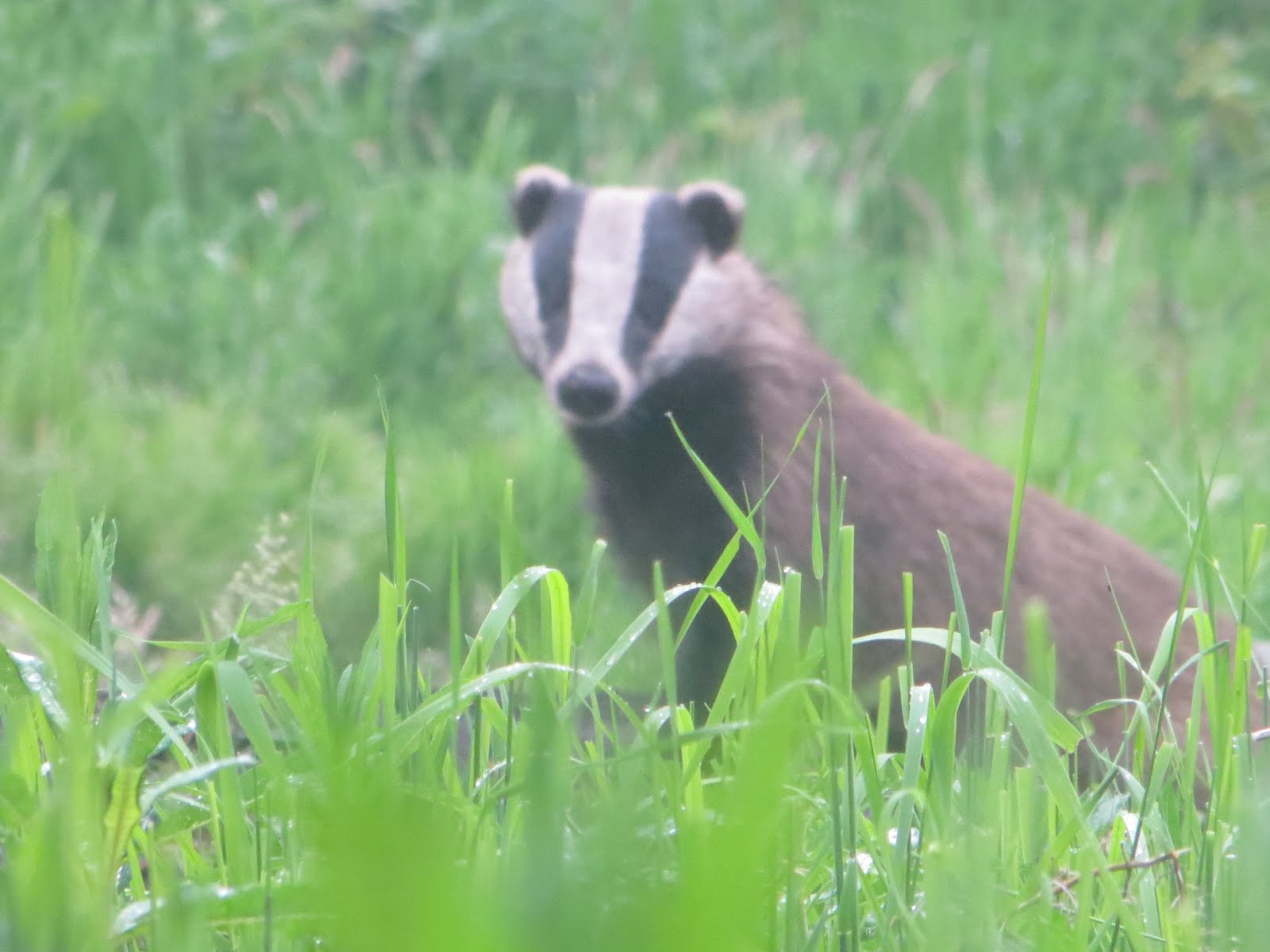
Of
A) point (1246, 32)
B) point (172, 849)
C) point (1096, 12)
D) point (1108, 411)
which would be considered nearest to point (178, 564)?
point (172, 849)

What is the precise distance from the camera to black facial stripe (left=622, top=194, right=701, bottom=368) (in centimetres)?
313

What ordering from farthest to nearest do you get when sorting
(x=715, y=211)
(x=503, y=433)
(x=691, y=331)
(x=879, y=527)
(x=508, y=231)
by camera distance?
(x=508, y=231)
(x=503, y=433)
(x=715, y=211)
(x=691, y=331)
(x=879, y=527)

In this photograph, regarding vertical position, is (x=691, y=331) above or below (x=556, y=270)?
below

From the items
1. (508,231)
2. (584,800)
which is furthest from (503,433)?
(584,800)

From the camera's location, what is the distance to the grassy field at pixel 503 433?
0.89m

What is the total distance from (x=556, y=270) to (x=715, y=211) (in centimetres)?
37

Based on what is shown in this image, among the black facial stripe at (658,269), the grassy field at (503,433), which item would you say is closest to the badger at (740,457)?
the black facial stripe at (658,269)

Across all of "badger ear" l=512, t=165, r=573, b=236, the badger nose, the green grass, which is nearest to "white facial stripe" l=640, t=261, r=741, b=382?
the badger nose

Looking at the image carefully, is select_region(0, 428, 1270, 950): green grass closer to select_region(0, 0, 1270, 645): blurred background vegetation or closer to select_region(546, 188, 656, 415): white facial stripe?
→ select_region(546, 188, 656, 415): white facial stripe

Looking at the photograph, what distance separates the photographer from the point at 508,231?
15.1 feet

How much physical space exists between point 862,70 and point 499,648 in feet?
13.2

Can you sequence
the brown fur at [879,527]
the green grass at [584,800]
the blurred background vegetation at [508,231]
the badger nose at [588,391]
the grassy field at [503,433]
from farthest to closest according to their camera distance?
the blurred background vegetation at [508,231] → the badger nose at [588,391] → the brown fur at [879,527] → the grassy field at [503,433] → the green grass at [584,800]

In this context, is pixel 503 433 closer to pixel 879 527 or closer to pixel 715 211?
pixel 715 211

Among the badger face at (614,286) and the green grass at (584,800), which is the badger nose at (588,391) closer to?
the badger face at (614,286)
